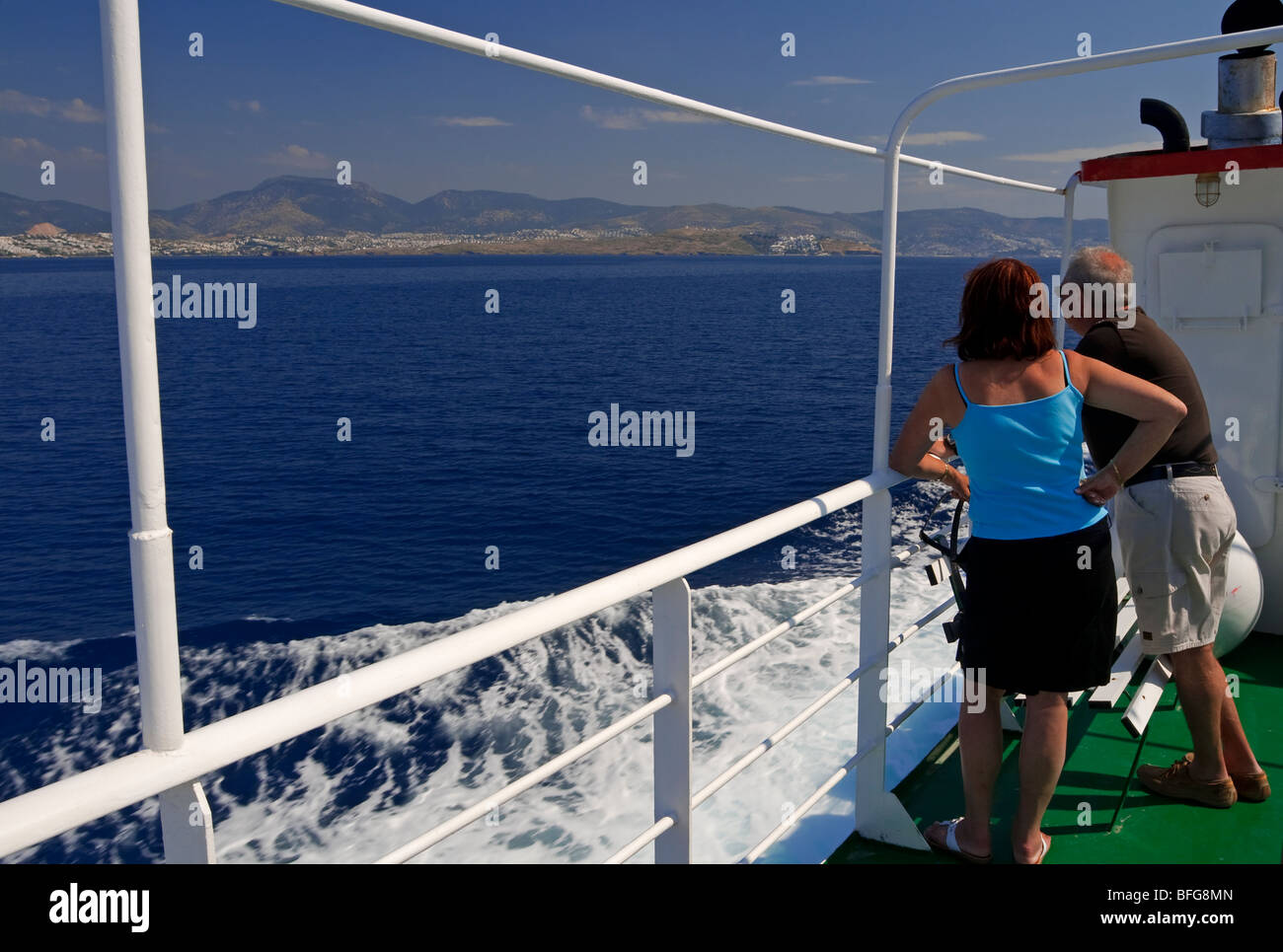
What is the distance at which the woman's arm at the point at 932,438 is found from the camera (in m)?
2.23

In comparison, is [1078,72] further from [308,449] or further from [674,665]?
[308,449]

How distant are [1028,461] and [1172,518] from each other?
71 cm

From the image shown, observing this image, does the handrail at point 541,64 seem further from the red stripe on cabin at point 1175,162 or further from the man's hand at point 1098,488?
the red stripe on cabin at point 1175,162

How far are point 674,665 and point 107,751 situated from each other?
30.3ft

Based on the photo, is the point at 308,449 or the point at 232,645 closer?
the point at 232,645

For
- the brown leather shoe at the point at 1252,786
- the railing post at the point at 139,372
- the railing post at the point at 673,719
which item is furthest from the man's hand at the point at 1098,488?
the railing post at the point at 139,372

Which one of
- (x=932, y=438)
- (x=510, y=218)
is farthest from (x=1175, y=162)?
(x=510, y=218)

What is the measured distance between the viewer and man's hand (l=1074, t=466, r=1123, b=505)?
2.26m

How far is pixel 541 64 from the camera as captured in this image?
1.48 metres

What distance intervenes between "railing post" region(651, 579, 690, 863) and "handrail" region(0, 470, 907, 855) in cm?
9

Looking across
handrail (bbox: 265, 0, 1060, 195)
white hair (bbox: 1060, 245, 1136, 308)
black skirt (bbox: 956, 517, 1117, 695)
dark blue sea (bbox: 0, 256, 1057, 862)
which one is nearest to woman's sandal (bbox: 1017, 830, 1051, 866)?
black skirt (bbox: 956, 517, 1117, 695)

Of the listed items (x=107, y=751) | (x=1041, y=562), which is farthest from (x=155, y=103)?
(x=107, y=751)

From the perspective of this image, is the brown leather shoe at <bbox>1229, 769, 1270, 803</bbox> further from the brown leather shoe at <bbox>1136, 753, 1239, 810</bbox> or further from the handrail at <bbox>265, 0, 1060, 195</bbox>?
the handrail at <bbox>265, 0, 1060, 195</bbox>
